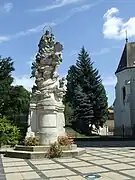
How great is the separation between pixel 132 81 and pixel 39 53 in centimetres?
3583

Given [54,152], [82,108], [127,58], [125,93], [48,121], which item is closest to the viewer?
[54,152]

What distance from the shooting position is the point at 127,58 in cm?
5375

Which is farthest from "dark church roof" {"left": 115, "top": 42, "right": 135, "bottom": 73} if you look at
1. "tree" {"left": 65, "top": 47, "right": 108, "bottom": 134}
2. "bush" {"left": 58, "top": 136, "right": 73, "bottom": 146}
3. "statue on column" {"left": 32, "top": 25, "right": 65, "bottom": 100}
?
"bush" {"left": 58, "top": 136, "right": 73, "bottom": 146}

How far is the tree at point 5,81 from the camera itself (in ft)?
128

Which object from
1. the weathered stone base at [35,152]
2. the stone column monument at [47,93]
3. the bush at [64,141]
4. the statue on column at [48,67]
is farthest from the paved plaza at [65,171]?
the statue on column at [48,67]

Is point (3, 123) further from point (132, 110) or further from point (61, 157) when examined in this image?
point (132, 110)

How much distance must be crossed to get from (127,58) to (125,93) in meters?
5.85

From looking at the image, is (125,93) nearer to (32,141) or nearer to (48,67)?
(48,67)

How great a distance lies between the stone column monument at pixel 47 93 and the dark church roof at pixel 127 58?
36.3m

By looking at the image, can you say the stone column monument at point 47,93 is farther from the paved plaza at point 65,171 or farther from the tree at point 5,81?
the tree at point 5,81

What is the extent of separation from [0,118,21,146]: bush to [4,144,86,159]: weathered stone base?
4641mm

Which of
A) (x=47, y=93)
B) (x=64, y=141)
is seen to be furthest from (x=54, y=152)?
(x=47, y=93)

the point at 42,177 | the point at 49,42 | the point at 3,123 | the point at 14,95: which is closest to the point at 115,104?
the point at 14,95

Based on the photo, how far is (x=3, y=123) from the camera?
2223 centimetres
